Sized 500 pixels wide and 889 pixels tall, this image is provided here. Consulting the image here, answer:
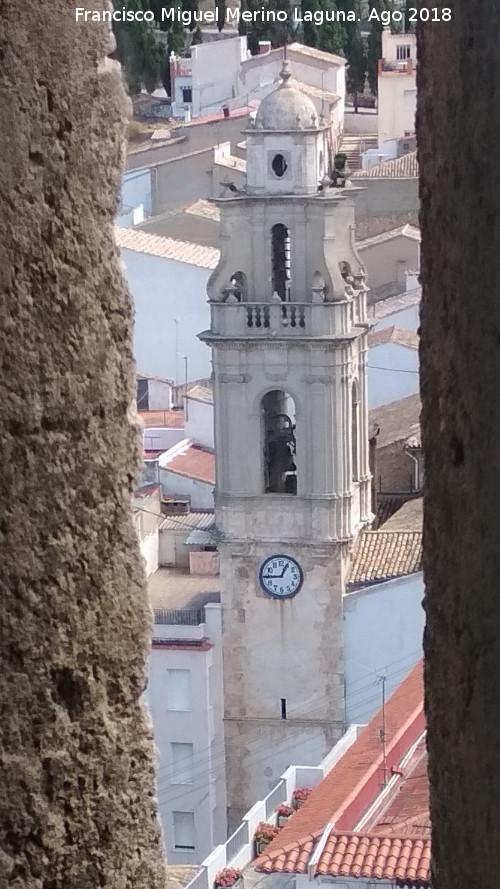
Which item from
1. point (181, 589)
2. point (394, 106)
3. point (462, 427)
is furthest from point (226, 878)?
point (394, 106)

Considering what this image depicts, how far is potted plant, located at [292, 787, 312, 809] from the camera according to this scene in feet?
47.7

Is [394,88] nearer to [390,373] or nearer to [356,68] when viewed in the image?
[356,68]

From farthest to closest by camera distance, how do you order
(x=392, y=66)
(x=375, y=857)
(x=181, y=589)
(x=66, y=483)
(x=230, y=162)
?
(x=392, y=66) < (x=230, y=162) < (x=181, y=589) < (x=375, y=857) < (x=66, y=483)

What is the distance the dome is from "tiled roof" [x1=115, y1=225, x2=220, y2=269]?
6138mm

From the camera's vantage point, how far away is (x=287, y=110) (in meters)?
19.1

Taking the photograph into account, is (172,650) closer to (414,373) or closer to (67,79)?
(414,373)

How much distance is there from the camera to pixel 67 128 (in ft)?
6.27

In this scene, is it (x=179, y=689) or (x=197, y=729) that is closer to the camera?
(x=179, y=689)

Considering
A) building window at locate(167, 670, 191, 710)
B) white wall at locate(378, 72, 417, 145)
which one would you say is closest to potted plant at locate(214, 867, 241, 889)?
building window at locate(167, 670, 191, 710)

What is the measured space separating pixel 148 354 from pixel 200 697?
7.05m

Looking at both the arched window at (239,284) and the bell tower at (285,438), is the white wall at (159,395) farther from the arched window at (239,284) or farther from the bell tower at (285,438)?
the arched window at (239,284)

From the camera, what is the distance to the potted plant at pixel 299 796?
1453cm

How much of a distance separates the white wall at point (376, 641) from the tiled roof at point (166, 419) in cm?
407

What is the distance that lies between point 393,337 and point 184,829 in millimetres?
6569
